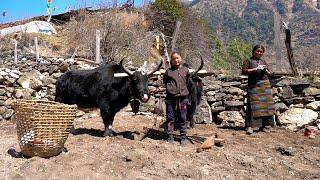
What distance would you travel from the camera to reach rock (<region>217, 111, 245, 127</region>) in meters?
8.14

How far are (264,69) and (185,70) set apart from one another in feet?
4.66

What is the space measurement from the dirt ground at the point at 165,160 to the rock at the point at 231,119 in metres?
1.28

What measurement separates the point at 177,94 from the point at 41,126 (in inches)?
78.9

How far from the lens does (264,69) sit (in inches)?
268

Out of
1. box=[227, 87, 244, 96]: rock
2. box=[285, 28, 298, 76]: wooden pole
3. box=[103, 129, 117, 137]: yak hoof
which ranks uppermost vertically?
box=[285, 28, 298, 76]: wooden pole

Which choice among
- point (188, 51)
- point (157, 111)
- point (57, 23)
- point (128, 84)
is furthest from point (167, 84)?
point (57, 23)

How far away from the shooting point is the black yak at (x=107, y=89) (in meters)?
6.75

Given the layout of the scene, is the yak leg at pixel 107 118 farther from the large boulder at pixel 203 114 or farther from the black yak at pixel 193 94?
the large boulder at pixel 203 114

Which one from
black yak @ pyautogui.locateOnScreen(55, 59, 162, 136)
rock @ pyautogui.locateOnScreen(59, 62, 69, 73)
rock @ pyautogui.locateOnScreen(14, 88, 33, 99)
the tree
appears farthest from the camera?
the tree

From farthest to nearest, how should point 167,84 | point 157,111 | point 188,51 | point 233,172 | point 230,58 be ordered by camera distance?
point 188,51, point 230,58, point 157,111, point 167,84, point 233,172

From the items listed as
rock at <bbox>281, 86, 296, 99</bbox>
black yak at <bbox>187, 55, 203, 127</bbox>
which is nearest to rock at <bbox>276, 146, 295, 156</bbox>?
black yak at <bbox>187, 55, 203, 127</bbox>

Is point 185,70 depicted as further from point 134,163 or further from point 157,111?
point 157,111

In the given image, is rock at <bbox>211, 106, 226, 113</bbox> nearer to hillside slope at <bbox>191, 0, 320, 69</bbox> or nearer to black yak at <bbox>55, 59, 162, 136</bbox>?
hillside slope at <bbox>191, 0, 320, 69</bbox>

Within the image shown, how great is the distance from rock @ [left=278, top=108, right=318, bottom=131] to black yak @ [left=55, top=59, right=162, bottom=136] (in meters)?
2.55
